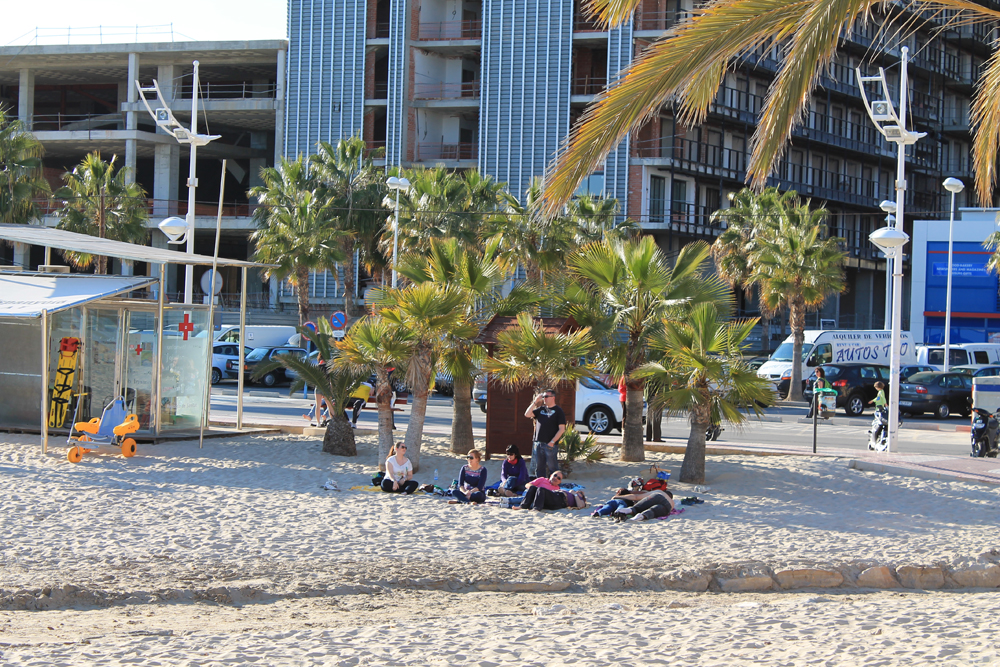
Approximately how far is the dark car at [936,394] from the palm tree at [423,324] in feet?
62.3

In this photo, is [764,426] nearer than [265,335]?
Yes

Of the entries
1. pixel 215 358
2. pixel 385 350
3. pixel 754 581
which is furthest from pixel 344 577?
pixel 215 358

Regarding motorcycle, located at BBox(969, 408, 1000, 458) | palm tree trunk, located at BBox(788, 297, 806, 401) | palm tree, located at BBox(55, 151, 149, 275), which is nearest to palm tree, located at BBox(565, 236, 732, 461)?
motorcycle, located at BBox(969, 408, 1000, 458)

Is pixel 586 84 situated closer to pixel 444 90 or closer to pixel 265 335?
pixel 444 90

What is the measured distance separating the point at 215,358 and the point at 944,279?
34329 mm

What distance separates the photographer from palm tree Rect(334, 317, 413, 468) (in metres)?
13.4

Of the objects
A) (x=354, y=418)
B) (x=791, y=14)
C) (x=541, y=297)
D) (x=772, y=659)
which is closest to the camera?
(x=772, y=659)

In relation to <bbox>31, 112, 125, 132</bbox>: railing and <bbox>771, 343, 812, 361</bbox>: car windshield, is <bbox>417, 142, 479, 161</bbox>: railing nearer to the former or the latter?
<bbox>31, 112, 125, 132</bbox>: railing

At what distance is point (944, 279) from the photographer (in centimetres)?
4712

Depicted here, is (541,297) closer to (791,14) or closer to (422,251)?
(791,14)

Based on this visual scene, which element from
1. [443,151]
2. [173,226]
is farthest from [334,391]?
[443,151]

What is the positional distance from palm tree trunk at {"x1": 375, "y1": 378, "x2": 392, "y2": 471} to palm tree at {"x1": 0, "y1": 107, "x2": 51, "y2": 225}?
24.9 meters

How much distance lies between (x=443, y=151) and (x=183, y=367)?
34.4m

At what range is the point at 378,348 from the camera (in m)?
13.4
